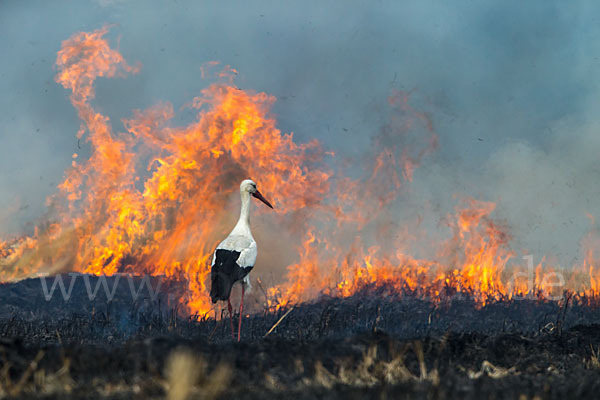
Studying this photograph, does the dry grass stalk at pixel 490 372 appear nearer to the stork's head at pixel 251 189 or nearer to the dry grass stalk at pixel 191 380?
the dry grass stalk at pixel 191 380

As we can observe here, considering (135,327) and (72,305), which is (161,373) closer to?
(135,327)

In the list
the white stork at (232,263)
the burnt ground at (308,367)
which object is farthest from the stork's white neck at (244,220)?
the burnt ground at (308,367)

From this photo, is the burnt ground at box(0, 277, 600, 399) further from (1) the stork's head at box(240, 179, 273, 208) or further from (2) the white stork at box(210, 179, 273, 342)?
(1) the stork's head at box(240, 179, 273, 208)

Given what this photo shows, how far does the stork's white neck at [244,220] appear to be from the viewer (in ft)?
49.5

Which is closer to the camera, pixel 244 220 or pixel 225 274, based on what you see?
pixel 225 274

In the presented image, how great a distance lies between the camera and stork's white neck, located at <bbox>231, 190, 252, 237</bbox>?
15078 mm

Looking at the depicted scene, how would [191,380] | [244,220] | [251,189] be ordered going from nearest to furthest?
[191,380], [244,220], [251,189]

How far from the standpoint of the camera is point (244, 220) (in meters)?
15.4

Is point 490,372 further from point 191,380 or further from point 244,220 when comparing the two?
point 244,220

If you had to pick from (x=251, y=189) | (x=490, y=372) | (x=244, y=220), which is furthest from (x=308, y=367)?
(x=251, y=189)

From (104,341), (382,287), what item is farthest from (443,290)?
(104,341)

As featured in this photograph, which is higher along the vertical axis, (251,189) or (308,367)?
(251,189)

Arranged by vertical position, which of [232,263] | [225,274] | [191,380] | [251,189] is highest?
[251,189]

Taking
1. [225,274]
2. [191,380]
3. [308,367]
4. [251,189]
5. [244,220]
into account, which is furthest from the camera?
[251,189]
